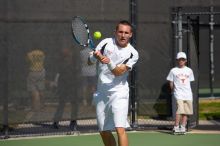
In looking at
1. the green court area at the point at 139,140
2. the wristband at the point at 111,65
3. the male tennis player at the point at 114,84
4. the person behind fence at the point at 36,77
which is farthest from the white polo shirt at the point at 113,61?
the person behind fence at the point at 36,77

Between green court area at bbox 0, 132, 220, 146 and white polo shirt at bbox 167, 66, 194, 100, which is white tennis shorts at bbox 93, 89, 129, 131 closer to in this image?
green court area at bbox 0, 132, 220, 146

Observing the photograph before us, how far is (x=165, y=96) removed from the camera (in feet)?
31.1

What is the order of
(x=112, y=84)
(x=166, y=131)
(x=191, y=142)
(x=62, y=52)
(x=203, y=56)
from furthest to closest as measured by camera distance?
(x=203, y=56), (x=166, y=131), (x=62, y=52), (x=191, y=142), (x=112, y=84)

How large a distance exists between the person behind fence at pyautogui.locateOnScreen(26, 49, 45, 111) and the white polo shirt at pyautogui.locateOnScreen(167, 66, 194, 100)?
6.78 feet

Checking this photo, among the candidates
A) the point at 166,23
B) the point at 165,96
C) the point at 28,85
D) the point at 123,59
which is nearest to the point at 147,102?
the point at 165,96

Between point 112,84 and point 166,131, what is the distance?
3.75 meters

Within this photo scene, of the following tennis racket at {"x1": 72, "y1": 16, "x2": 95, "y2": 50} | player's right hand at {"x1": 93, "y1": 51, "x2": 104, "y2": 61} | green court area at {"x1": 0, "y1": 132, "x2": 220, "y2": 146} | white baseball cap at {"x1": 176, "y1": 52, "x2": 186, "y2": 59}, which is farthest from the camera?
white baseball cap at {"x1": 176, "y1": 52, "x2": 186, "y2": 59}

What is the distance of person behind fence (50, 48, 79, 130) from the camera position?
886 cm

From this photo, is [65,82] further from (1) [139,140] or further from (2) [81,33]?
(2) [81,33]

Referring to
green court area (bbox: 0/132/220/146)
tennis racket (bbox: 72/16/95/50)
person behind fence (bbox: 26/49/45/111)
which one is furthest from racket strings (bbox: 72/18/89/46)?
person behind fence (bbox: 26/49/45/111)

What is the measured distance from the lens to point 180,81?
9.21 meters

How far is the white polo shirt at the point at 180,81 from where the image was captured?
30.2 ft

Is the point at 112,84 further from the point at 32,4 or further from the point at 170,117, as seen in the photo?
the point at 170,117

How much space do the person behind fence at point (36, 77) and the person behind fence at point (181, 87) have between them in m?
2.07
